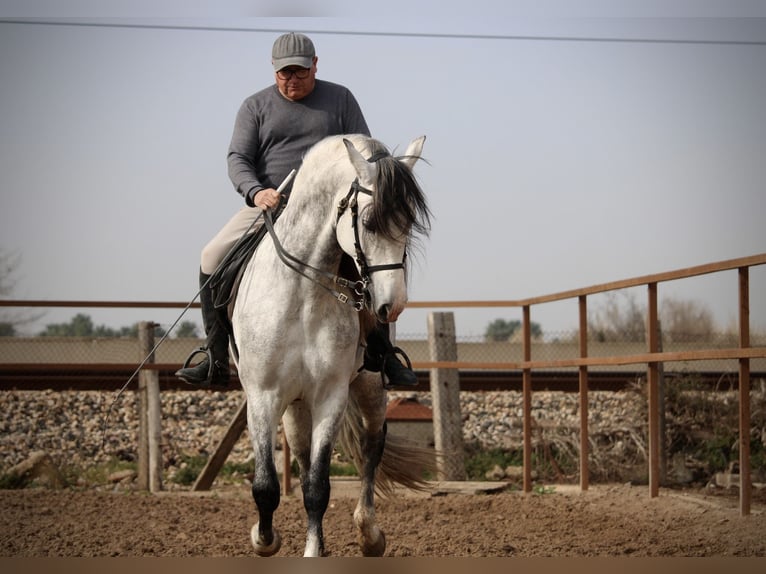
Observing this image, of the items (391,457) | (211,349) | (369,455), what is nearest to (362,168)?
(211,349)

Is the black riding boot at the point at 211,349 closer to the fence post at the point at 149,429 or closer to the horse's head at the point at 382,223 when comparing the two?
the horse's head at the point at 382,223

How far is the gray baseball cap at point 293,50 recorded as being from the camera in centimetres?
522

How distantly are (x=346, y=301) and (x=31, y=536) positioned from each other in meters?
3.52

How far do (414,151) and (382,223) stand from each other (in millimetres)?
648

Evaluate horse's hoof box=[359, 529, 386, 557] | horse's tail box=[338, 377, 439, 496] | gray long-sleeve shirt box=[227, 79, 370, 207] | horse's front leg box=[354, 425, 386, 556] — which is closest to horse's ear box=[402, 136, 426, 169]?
gray long-sleeve shirt box=[227, 79, 370, 207]

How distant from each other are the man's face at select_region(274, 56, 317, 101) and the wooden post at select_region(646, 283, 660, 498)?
3.58 m

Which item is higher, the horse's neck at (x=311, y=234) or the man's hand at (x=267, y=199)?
the man's hand at (x=267, y=199)

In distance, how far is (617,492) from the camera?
8.56 metres

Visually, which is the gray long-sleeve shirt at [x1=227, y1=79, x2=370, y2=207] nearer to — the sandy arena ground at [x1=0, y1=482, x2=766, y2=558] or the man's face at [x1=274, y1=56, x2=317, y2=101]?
the man's face at [x1=274, y1=56, x2=317, y2=101]

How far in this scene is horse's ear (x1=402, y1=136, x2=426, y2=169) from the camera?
4797 millimetres

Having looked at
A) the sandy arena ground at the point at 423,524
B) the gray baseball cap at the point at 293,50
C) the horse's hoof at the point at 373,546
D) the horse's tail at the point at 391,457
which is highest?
the gray baseball cap at the point at 293,50

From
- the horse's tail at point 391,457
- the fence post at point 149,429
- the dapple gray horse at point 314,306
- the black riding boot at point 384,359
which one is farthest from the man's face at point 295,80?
the fence post at point 149,429

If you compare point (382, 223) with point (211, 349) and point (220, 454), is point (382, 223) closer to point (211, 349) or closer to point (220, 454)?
point (211, 349)

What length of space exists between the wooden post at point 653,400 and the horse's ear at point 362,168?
3.77 m
